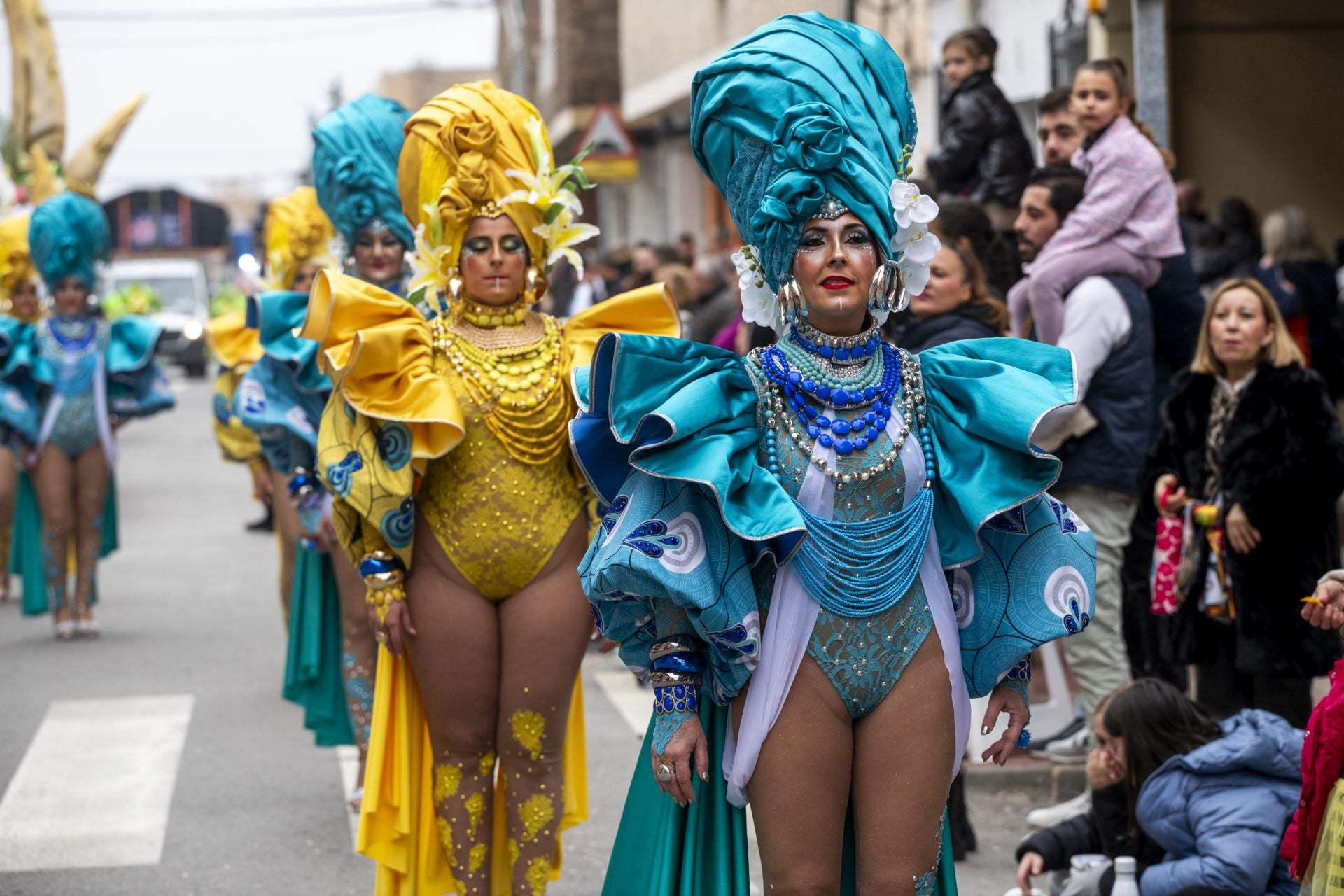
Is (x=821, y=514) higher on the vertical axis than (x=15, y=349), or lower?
lower

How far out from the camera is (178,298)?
38.9m

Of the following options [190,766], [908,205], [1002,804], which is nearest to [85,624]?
[190,766]

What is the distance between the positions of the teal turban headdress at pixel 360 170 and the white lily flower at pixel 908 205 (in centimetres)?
293

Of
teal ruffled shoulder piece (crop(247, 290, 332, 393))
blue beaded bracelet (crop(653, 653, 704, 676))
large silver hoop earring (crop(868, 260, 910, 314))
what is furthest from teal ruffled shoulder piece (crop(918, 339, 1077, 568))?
teal ruffled shoulder piece (crop(247, 290, 332, 393))

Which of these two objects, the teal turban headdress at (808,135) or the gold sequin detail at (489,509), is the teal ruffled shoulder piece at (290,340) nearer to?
the gold sequin detail at (489,509)

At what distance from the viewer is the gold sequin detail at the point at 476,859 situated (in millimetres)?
4879

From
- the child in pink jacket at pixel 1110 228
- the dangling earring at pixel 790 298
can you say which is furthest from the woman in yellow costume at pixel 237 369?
the dangling earring at pixel 790 298

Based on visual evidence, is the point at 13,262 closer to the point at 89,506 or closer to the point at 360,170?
the point at 89,506

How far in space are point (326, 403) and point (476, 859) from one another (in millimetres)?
2266

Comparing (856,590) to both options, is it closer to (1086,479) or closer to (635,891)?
(635,891)

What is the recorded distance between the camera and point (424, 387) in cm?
475

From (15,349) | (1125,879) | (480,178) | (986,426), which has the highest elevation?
(480,178)

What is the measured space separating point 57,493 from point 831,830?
7.77m

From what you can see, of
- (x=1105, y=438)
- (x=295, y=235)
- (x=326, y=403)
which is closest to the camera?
(x=1105, y=438)
